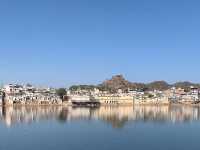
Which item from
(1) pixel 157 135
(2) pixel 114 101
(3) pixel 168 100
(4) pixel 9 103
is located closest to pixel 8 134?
(1) pixel 157 135

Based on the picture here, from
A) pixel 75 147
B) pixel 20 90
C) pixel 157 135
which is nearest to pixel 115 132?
pixel 157 135

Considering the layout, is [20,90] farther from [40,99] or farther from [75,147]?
[75,147]

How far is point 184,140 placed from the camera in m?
22.7

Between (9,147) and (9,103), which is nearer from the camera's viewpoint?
(9,147)

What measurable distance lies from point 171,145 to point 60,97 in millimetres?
48457

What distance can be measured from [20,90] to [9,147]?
156ft

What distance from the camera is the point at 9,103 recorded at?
5891 centimetres

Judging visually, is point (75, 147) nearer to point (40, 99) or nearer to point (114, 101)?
point (40, 99)

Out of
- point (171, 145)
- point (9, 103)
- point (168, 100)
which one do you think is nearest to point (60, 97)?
point (9, 103)

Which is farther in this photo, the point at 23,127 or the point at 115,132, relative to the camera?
the point at 23,127

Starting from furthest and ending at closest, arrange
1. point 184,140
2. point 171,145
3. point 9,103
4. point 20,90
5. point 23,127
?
point 20,90 → point 9,103 → point 23,127 → point 184,140 → point 171,145

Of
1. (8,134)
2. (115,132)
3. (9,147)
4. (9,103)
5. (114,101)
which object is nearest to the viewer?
(9,147)

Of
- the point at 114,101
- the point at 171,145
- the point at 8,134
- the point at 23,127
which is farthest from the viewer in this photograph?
the point at 114,101

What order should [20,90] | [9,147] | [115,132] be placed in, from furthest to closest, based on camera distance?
[20,90] → [115,132] → [9,147]
